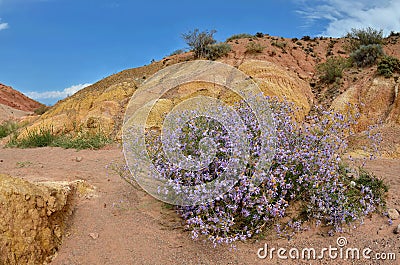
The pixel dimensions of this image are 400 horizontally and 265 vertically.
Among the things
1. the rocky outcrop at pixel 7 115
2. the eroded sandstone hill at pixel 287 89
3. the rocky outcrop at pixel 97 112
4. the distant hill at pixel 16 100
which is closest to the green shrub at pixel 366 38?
the eroded sandstone hill at pixel 287 89

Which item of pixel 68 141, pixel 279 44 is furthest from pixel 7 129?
pixel 279 44

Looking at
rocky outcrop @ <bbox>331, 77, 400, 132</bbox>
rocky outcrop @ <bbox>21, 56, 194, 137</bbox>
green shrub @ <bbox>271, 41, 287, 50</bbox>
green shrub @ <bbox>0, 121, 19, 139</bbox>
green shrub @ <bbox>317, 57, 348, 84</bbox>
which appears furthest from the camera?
green shrub @ <bbox>271, 41, 287, 50</bbox>

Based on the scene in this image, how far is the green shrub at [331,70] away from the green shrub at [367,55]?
1.42 ft

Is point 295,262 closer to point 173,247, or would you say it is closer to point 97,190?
point 173,247

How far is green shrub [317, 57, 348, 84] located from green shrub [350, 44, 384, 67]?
1.42 ft

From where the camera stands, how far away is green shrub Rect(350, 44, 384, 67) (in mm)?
13672

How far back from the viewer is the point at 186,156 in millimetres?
4227

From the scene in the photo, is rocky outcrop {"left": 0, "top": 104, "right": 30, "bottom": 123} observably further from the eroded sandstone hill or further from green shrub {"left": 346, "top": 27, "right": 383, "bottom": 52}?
green shrub {"left": 346, "top": 27, "right": 383, "bottom": 52}

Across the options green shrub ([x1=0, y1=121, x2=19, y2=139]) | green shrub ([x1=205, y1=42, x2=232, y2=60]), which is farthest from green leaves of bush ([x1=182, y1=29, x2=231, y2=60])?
green shrub ([x1=0, y1=121, x2=19, y2=139])

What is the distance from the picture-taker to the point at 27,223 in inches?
145

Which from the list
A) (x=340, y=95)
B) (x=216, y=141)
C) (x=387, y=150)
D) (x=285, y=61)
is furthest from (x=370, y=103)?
(x=216, y=141)

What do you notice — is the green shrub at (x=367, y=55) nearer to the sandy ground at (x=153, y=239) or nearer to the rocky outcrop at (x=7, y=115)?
the sandy ground at (x=153, y=239)

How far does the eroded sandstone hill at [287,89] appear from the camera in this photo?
11375 millimetres

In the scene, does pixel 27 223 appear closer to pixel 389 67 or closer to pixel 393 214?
pixel 393 214
